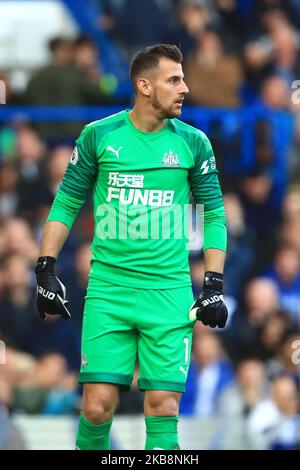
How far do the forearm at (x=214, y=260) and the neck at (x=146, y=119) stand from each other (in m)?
0.82

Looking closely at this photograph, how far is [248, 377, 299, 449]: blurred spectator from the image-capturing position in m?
11.7

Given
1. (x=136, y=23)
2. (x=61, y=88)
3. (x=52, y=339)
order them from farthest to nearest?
(x=136, y=23)
(x=61, y=88)
(x=52, y=339)

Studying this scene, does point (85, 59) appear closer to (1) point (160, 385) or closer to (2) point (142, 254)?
(2) point (142, 254)

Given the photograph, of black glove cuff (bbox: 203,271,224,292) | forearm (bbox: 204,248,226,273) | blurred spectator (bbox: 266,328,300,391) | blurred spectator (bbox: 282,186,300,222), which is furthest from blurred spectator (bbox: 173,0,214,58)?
black glove cuff (bbox: 203,271,224,292)

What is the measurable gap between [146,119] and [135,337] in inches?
52.4

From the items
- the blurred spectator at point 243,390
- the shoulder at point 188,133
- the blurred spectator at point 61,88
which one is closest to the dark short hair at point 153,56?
the shoulder at point 188,133

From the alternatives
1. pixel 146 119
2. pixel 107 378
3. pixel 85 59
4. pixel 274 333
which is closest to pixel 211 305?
pixel 107 378

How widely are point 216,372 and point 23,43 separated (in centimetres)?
558

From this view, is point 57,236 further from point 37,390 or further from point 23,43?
point 23,43

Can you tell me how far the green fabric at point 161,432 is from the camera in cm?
860

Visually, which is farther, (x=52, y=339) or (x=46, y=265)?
(x=52, y=339)

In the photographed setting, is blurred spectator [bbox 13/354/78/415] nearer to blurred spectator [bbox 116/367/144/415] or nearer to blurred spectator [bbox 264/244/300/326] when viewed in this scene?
blurred spectator [bbox 116/367/144/415]

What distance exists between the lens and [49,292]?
873 centimetres

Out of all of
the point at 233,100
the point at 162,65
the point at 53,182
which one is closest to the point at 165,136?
the point at 162,65
